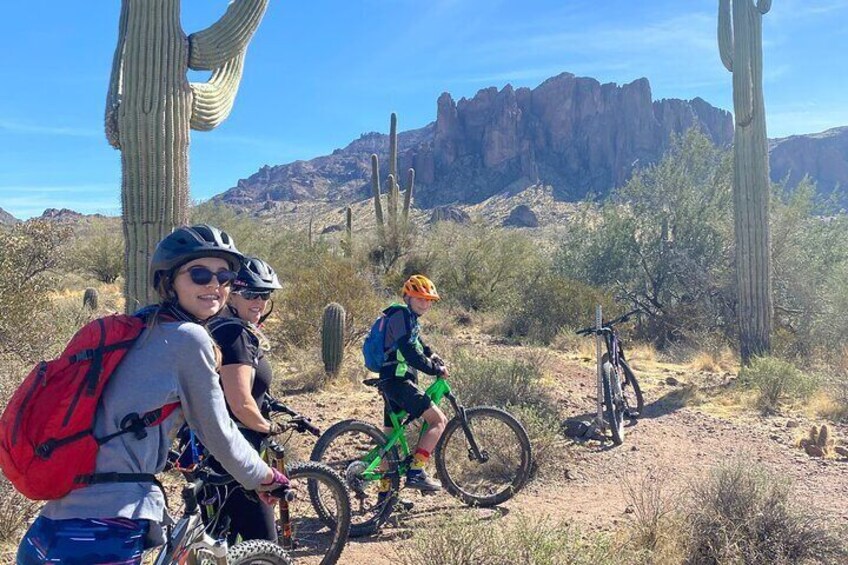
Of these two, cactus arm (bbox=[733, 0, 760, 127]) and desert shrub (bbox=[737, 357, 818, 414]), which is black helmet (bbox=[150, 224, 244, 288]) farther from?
cactus arm (bbox=[733, 0, 760, 127])

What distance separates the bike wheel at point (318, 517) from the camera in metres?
3.64

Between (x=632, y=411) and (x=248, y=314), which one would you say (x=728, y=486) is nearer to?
(x=248, y=314)

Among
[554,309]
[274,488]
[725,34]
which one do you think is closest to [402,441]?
[274,488]

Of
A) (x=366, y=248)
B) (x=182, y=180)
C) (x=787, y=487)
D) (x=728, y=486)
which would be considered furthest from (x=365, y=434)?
(x=366, y=248)

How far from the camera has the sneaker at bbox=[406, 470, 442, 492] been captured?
4508 mm

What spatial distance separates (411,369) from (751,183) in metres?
8.55

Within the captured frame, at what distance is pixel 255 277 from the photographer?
311 centimetres

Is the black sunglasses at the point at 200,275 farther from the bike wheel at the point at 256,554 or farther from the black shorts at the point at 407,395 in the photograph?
the black shorts at the point at 407,395

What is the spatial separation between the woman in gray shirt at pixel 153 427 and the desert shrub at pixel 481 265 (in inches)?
605

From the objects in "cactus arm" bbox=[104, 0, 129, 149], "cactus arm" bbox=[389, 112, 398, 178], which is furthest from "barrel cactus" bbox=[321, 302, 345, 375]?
"cactus arm" bbox=[389, 112, 398, 178]

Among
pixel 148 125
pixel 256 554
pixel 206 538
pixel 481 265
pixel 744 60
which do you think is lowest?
pixel 256 554

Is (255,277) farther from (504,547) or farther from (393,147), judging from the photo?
(393,147)

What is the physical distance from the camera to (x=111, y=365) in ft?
5.49

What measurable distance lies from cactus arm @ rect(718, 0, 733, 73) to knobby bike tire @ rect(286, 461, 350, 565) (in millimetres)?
10839
